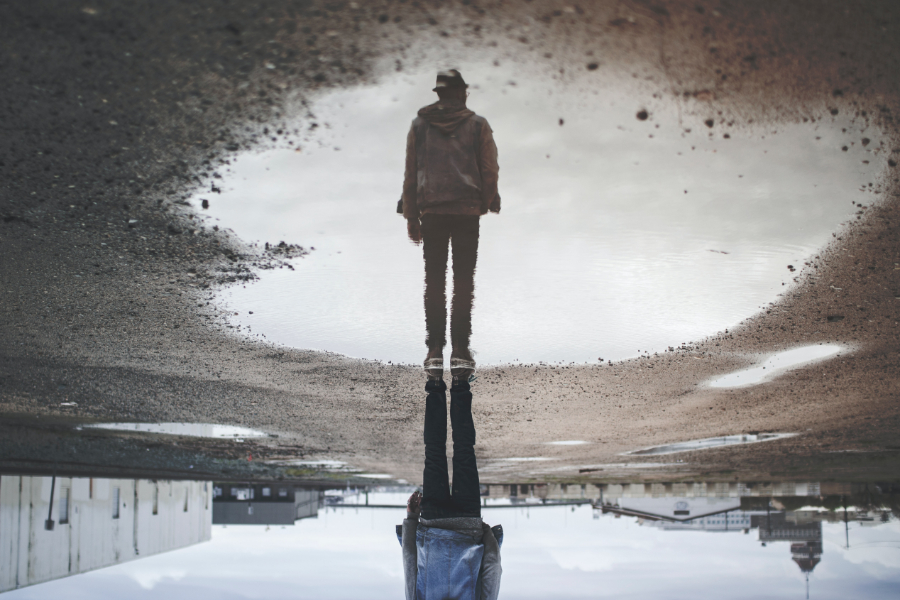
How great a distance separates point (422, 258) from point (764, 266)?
1.46 metres

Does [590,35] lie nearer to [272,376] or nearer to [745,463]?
[272,376]

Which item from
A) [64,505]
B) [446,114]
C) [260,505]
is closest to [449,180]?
[446,114]

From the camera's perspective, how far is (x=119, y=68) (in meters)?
1.65

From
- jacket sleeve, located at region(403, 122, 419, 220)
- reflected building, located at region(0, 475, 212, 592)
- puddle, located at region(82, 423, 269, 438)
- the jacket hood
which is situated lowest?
reflected building, located at region(0, 475, 212, 592)

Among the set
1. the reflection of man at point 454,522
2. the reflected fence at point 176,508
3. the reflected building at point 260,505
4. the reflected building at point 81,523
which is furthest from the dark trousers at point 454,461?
the reflected building at point 260,505

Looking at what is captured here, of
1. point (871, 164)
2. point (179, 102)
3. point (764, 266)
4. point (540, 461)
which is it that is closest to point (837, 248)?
point (764, 266)

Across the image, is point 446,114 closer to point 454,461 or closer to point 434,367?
point 434,367

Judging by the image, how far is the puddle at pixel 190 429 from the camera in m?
5.44

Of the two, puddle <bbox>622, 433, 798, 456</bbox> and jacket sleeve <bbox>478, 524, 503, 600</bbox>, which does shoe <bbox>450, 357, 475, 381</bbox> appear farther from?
puddle <bbox>622, 433, 798, 456</bbox>

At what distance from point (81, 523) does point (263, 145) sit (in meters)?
13.9

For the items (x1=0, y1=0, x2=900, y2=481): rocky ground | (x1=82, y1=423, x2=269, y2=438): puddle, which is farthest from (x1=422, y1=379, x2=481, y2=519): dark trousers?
(x1=82, y1=423, x2=269, y2=438): puddle

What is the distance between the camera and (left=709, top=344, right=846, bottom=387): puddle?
331cm

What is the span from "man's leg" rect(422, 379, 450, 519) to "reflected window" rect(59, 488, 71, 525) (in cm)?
1240

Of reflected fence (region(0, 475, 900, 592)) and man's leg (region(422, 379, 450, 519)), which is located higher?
man's leg (region(422, 379, 450, 519))
